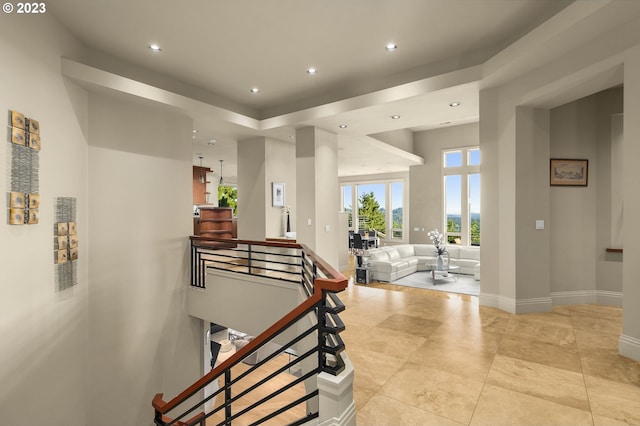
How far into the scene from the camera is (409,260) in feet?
27.2

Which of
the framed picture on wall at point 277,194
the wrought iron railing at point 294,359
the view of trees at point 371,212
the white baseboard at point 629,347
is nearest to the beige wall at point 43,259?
the wrought iron railing at point 294,359

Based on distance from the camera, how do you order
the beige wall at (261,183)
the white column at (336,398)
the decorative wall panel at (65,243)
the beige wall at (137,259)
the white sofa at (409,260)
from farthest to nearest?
1. the white sofa at (409,260)
2. the beige wall at (261,183)
3. the beige wall at (137,259)
4. the decorative wall panel at (65,243)
5. the white column at (336,398)

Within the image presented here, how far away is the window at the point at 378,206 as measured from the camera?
13.5m

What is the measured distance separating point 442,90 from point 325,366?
4.01 meters

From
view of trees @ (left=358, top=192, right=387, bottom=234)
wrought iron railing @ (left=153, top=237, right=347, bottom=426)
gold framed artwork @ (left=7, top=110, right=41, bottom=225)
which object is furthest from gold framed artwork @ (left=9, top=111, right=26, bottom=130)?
view of trees @ (left=358, top=192, right=387, bottom=234)

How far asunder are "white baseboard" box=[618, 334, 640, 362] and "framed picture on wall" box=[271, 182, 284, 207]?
578cm

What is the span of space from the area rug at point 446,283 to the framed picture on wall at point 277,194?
10.8 ft

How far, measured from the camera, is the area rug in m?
6.30

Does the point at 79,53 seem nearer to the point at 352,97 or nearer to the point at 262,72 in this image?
the point at 262,72

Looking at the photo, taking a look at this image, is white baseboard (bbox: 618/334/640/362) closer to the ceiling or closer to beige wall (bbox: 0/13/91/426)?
the ceiling

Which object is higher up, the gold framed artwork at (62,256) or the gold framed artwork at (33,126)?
the gold framed artwork at (33,126)

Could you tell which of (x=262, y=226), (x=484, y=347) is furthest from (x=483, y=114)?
(x=262, y=226)

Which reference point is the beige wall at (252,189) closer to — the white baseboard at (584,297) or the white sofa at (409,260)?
the white sofa at (409,260)

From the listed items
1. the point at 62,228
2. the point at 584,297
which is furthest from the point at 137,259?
the point at 584,297
